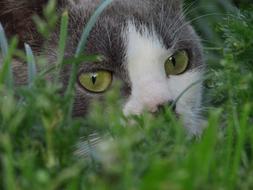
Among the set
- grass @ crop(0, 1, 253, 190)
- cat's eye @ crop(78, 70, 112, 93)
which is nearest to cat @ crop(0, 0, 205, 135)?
cat's eye @ crop(78, 70, 112, 93)

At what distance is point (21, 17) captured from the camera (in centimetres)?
199

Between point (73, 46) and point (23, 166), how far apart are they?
1.18 meters

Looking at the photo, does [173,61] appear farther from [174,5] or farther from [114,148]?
[114,148]

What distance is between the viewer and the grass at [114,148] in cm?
77

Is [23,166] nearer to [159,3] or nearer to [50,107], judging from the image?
[50,107]

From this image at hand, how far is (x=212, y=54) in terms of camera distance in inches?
104

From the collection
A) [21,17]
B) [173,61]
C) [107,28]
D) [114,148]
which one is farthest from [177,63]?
[114,148]

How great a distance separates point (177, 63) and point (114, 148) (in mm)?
1501

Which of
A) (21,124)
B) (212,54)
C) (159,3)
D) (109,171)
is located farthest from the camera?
(212,54)

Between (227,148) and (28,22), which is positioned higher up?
(28,22)

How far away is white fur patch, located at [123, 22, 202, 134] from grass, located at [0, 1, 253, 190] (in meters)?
0.40

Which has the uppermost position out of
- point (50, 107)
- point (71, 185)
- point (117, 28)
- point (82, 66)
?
point (117, 28)

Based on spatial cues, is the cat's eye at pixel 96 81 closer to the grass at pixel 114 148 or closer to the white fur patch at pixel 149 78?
the white fur patch at pixel 149 78

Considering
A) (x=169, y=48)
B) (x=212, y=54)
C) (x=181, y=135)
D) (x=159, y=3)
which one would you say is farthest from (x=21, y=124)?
(x=212, y=54)
